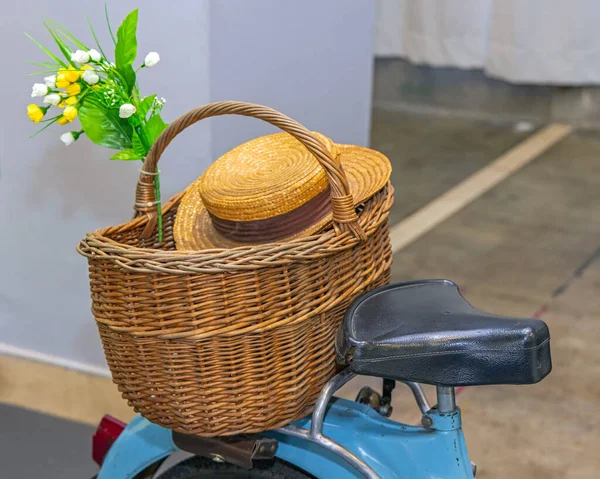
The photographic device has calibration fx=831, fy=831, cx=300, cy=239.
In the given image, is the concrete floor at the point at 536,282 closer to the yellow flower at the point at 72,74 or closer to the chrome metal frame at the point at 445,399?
the chrome metal frame at the point at 445,399

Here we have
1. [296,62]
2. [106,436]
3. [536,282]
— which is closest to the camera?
[106,436]

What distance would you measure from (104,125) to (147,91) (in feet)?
1.66

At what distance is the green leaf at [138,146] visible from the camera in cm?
132

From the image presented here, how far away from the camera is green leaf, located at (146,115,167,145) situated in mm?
1312

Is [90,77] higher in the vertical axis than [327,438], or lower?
higher

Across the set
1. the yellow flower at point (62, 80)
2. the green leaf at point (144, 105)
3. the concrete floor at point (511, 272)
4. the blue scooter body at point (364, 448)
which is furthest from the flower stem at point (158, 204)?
the concrete floor at point (511, 272)

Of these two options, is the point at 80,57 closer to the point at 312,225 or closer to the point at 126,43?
the point at 126,43

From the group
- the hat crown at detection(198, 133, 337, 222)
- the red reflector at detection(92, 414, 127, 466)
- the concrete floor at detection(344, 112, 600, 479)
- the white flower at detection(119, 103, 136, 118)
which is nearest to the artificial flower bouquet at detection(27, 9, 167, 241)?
the white flower at detection(119, 103, 136, 118)

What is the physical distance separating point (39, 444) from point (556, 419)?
1270 millimetres

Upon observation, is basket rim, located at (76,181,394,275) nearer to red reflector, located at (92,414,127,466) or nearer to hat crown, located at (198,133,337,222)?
hat crown, located at (198,133,337,222)

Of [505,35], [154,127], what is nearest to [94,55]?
[154,127]

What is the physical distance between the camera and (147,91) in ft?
5.86

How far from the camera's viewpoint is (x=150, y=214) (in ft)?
4.44

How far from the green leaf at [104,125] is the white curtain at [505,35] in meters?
3.39
